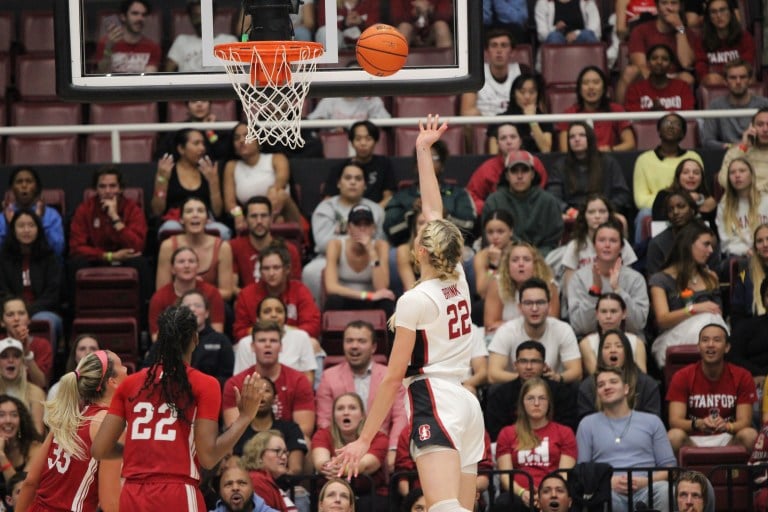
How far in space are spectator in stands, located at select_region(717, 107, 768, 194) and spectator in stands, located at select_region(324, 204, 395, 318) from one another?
2899mm

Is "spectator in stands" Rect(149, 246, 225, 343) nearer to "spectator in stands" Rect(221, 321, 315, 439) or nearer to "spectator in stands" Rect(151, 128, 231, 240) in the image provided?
"spectator in stands" Rect(221, 321, 315, 439)

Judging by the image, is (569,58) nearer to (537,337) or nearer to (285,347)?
(537,337)

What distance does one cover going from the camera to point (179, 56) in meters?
14.0

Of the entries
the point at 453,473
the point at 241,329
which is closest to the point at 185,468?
the point at 453,473

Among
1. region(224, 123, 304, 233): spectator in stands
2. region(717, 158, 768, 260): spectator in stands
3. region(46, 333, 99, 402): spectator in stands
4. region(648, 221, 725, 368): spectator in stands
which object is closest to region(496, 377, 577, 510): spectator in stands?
region(648, 221, 725, 368): spectator in stands

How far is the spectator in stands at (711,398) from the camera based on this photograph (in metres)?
Answer: 9.92

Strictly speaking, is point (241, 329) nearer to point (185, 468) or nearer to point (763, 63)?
point (185, 468)

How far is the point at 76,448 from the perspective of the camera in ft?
23.1

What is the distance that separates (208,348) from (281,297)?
0.83 metres

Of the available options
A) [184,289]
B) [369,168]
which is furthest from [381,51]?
[369,168]

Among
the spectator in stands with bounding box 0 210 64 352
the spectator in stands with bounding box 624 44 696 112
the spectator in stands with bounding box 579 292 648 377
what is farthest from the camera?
the spectator in stands with bounding box 624 44 696 112

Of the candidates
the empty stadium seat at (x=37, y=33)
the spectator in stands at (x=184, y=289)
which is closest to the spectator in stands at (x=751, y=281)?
the spectator in stands at (x=184, y=289)

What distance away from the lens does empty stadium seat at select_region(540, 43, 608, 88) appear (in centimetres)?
1410

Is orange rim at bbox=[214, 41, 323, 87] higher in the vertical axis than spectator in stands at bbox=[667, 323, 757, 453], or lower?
higher
